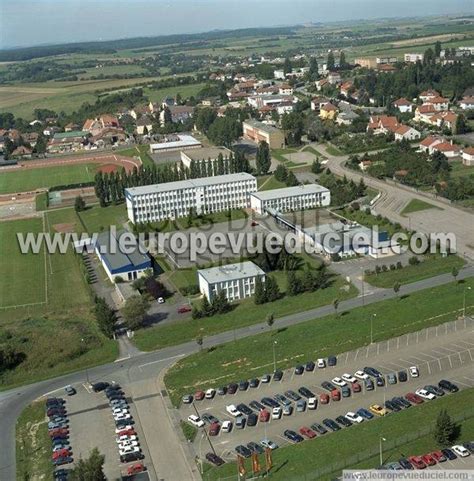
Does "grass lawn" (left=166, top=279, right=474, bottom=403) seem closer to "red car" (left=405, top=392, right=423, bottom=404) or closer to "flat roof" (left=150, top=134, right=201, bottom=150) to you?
"red car" (left=405, top=392, right=423, bottom=404)

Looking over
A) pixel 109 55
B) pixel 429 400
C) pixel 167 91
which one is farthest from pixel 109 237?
pixel 109 55

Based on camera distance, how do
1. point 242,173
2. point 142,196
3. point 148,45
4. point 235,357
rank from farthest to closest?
1. point 148,45
2. point 242,173
3. point 142,196
4. point 235,357

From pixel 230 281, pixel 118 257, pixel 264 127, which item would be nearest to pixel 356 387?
pixel 230 281

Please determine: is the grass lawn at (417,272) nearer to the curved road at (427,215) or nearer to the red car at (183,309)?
the curved road at (427,215)

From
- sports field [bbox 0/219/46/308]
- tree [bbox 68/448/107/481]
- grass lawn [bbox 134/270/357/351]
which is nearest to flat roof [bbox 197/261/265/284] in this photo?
grass lawn [bbox 134/270/357/351]

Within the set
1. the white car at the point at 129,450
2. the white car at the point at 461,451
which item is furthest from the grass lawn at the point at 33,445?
the white car at the point at 461,451

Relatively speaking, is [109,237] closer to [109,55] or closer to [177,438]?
[177,438]

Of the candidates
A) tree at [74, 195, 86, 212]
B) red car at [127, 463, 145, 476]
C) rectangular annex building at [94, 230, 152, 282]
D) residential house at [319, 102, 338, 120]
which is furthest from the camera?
residential house at [319, 102, 338, 120]
